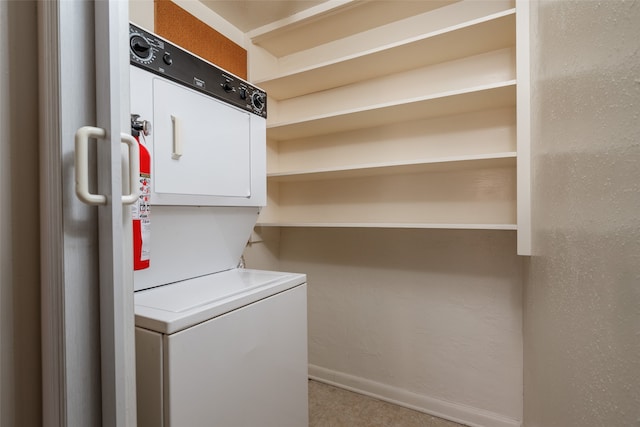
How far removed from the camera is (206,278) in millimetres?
1386

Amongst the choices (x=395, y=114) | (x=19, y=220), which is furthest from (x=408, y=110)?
(x=19, y=220)

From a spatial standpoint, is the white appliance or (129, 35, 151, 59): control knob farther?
Answer: (129, 35, 151, 59): control knob

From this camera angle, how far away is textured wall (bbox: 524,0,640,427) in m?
0.45

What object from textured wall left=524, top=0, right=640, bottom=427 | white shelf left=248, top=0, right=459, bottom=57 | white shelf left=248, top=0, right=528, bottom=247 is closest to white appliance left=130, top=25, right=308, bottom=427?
white shelf left=248, top=0, right=528, bottom=247

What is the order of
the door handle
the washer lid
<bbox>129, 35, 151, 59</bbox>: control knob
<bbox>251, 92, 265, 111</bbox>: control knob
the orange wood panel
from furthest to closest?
the orange wood panel < <bbox>251, 92, 265, 111</bbox>: control knob < <bbox>129, 35, 151, 59</bbox>: control knob < the washer lid < the door handle

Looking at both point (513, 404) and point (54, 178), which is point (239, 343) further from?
point (513, 404)

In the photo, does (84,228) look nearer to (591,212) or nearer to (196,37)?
(591,212)

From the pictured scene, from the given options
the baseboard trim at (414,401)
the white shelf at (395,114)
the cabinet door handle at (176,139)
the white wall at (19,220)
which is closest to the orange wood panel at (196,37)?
the white shelf at (395,114)

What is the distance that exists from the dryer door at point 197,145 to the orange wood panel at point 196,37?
72 centimetres

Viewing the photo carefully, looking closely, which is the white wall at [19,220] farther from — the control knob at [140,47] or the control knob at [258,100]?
the control knob at [258,100]

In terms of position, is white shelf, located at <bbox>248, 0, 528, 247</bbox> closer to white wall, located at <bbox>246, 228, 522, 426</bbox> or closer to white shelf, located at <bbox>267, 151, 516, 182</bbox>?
white shelf, located at <bbox>267, 151, 516, 182</bbox>

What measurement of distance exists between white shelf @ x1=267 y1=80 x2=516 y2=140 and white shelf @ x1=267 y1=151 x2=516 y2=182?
0.31 metres

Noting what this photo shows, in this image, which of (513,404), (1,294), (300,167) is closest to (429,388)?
(513,404)

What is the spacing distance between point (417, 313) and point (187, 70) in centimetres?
184
